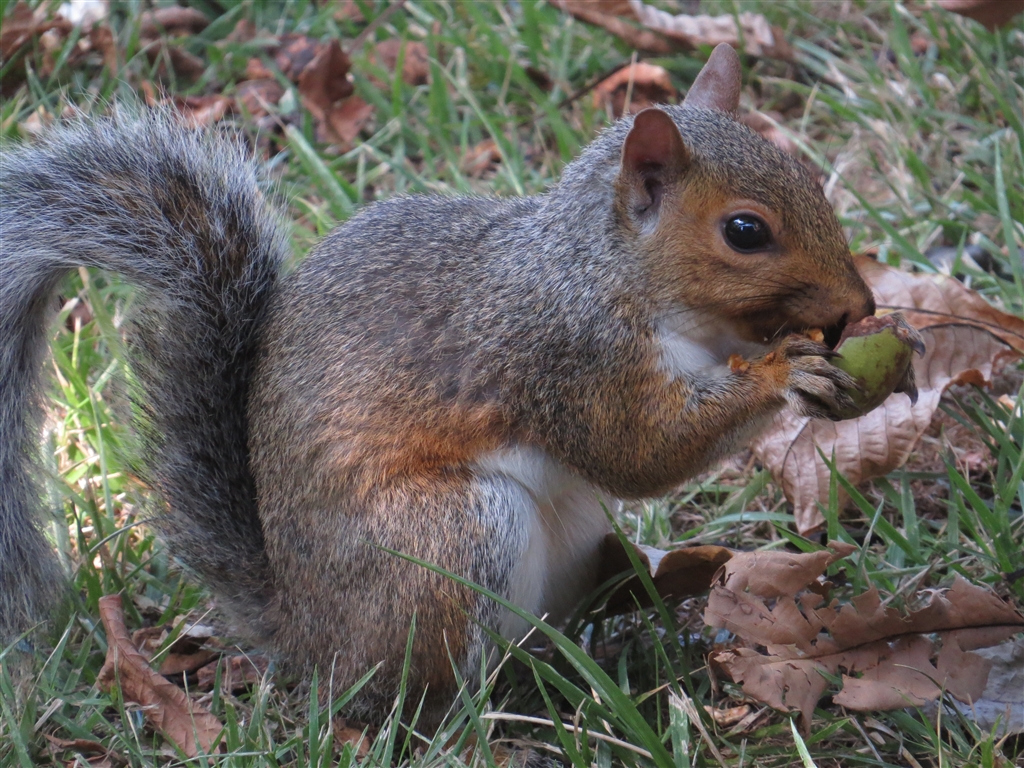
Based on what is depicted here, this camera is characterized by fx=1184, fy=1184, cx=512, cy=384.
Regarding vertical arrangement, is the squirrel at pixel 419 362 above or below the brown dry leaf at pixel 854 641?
above

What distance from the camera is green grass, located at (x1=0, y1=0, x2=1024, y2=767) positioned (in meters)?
2.17

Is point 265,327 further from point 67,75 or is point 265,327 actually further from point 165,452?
point 67,75

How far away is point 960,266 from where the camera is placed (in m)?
3.36

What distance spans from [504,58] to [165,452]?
7.74 ft

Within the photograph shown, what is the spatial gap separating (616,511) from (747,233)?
32.9 inches

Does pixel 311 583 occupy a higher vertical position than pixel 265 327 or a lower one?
lower

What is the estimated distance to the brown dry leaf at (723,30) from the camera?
169 inches

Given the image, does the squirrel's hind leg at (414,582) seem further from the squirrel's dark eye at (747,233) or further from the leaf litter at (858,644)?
the squirrel's dark eye at (747,233)

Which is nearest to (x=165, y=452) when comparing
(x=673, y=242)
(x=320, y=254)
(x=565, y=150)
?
(x=320, y=254)

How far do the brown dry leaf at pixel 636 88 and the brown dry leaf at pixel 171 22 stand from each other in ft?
5.24

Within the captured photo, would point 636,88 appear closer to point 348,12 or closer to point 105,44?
point 348,12

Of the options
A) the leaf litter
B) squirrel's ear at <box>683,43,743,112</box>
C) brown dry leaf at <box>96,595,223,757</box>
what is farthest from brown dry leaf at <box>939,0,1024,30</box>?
brown dry leaf at <box>96,595,223,757</box>

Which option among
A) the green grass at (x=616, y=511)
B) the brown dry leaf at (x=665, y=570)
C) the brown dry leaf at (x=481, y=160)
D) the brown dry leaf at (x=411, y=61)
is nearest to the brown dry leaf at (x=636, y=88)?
the green grass at (x=616, y=511)

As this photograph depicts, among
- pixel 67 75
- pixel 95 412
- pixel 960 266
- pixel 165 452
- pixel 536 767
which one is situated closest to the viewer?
pixel 536 767
